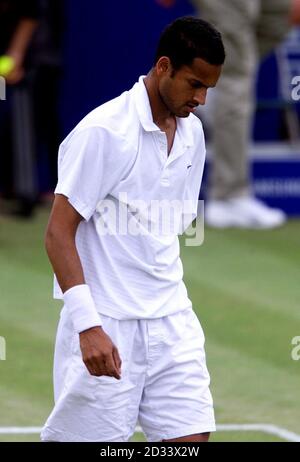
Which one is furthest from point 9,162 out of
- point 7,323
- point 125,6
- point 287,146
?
point 7,323

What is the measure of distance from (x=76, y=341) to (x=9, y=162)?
701 cm

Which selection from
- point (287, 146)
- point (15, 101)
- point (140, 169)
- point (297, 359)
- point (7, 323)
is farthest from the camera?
point (287, 146)

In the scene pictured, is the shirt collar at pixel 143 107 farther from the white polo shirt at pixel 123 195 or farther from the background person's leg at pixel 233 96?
the background person's leg at pixel 233 96

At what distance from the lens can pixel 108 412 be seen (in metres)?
4.55

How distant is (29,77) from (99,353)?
6.69 meters

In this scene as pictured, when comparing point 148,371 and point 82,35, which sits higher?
point 82,35

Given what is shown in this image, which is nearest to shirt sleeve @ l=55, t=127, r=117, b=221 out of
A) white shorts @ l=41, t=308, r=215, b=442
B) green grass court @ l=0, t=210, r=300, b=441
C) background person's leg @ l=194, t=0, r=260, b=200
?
white shorts @ l=41, t=308, r=215, b=442

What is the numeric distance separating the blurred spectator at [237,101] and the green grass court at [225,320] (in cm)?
21

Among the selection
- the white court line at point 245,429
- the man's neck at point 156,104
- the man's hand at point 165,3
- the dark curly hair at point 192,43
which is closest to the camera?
the dark curly hair at point 192,43

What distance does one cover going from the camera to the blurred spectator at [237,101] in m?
10.4

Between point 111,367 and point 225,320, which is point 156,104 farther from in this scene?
point 225,320

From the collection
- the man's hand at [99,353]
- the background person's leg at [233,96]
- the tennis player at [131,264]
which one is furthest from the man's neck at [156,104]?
the background person's leg at [233,96]

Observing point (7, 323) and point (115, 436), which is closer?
point (115, 436)

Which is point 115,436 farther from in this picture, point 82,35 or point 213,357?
point 82,35
